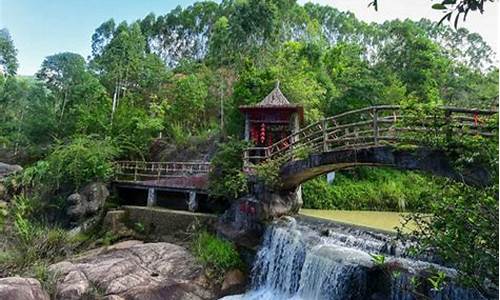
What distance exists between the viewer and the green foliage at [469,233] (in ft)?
9.32

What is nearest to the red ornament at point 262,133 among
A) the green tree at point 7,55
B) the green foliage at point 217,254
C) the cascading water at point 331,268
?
the cascading water at point 331,268

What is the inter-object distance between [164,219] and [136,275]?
A: 3785mm

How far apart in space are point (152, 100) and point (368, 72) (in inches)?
440

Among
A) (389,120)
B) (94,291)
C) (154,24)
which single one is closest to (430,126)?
(389,120)

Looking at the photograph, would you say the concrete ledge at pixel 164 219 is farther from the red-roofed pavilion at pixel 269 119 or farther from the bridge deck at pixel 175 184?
the red-roofed pavilion at pixel 269 119

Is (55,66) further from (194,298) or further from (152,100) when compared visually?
(194,298)

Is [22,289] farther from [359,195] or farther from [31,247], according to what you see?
[359,195]

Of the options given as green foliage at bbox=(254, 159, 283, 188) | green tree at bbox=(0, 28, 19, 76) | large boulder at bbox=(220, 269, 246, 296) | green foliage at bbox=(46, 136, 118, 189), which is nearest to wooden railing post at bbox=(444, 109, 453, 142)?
green foliage at bbox=(254, 159, 283, 188)

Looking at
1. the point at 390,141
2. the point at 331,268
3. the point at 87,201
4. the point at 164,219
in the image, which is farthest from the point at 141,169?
the point at 390,141

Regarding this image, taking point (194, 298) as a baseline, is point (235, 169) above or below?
above

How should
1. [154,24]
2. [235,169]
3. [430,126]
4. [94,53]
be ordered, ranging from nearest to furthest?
[430,126] < [235,169] < [94,53] < [154,24]

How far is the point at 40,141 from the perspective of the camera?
19828 millimetres

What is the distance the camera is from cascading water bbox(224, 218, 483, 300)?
5.55 m

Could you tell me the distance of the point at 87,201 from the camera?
12.2m
